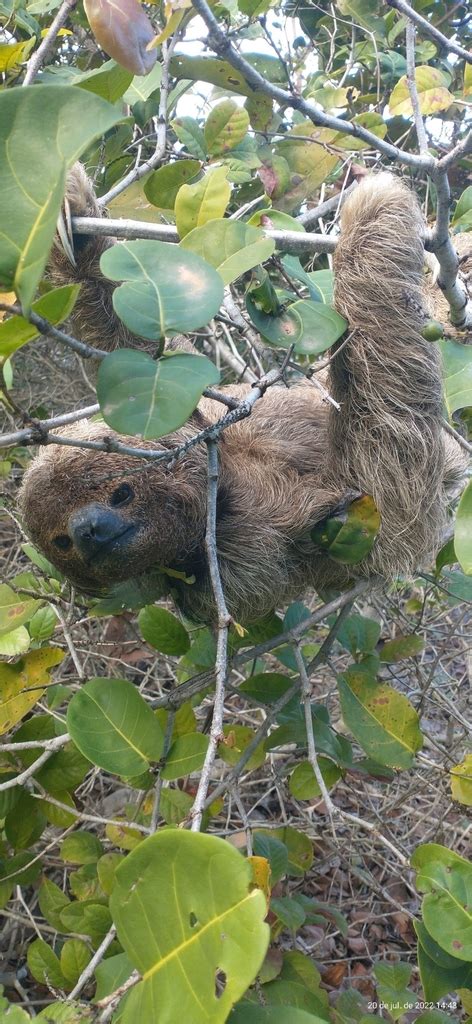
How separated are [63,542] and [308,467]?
55.1 inches

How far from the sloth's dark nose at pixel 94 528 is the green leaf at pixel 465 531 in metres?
1.48

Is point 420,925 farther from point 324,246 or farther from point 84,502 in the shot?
point 324,246

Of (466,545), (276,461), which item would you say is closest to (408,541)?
(276,461)

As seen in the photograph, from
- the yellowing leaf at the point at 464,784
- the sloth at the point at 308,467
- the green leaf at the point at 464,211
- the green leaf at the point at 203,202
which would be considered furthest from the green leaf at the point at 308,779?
the green leaf at the point at 464,211

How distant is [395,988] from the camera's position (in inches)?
108

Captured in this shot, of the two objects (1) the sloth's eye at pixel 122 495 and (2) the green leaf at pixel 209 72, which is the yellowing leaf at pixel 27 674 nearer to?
(1) the sloth's eye at pixel 122 495

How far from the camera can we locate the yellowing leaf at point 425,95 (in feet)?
11.7

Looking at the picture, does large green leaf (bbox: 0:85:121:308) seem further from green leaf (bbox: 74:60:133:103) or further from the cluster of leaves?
green leaf (bbox: 74:60:133:103)

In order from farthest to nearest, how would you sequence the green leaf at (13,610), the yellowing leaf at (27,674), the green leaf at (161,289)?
the yellowing leaf at (27,674) → the green leaf at (13,610) → the green leaf at (161,289)

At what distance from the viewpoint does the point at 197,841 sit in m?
1.24

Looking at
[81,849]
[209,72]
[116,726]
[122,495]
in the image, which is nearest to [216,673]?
[116,726]

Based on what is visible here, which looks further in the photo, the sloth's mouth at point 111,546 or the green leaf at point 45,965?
the sloth's mouth at point 111,546

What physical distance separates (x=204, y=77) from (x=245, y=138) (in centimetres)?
31

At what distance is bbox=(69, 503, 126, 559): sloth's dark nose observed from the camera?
9.60 ft
